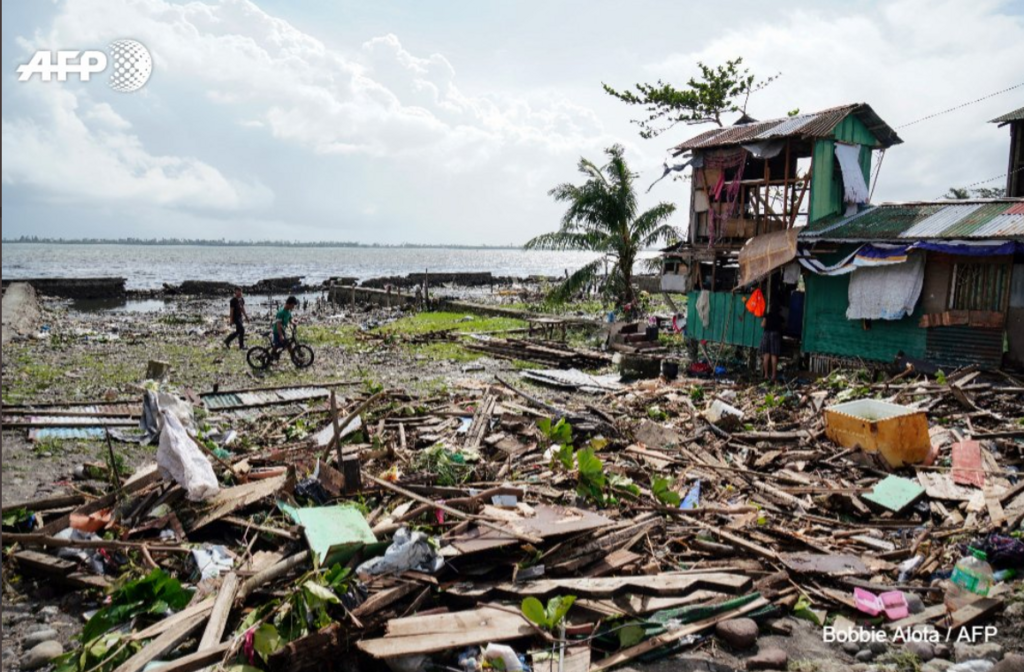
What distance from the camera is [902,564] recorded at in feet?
20.7

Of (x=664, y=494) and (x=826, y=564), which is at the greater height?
(x=664, y=494)

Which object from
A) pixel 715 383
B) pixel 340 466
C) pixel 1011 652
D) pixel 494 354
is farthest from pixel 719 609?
pixel 494 354

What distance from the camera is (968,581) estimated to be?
18.7ft

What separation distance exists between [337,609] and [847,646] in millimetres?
3986

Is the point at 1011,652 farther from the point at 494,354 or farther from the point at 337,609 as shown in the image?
the point at 494,354

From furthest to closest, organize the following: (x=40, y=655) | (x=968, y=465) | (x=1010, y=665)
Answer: (x=968, y=465)
(x=40, y=655)
(x=1010, y=665)

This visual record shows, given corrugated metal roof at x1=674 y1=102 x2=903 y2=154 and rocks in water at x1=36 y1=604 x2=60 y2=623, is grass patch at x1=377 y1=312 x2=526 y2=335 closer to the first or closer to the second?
corrugated metal roof at x1=674 y1=102 x2=903 y2=154

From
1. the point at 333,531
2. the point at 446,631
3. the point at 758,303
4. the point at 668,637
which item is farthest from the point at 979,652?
the point at 758,303

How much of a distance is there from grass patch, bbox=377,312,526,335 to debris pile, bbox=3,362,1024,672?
1491cm

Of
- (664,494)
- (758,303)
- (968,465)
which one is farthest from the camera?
(758,303)

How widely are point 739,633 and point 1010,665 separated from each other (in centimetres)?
175

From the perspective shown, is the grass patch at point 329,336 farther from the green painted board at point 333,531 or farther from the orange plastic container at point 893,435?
the orange plastic container at point 893,435

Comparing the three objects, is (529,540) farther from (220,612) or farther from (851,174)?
(851,174)

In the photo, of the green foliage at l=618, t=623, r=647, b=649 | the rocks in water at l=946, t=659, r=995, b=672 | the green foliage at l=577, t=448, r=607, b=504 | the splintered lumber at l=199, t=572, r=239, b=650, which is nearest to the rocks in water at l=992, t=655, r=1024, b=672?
the rocks in water at l=946, t=659, r=995, b=672
